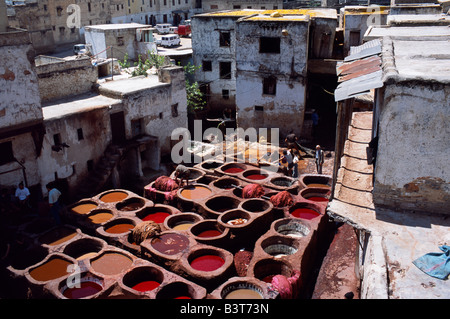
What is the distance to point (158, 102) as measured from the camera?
21.4m

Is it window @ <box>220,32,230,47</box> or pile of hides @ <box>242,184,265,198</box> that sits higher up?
window @ <box>220,32,230,47</box>

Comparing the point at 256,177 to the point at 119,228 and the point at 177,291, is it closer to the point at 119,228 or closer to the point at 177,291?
the point at 119,228

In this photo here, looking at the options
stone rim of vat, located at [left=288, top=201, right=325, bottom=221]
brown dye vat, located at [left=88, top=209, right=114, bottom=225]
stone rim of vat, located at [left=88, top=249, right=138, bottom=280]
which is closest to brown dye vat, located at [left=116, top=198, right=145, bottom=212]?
brown dye vat, located at [left=88, top=209, right=114, bottom=225]

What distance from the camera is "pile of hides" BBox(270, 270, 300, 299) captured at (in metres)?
10.9

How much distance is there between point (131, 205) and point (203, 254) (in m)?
4.86

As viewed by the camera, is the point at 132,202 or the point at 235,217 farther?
the point at 132,202

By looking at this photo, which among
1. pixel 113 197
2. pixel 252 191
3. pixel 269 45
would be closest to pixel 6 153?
pixel 113 197

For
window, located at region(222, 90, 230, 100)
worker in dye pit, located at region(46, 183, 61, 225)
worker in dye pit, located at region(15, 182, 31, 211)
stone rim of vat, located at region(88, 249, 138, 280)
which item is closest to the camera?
stone rim of vat, located at region(88, 249, 138, 280)

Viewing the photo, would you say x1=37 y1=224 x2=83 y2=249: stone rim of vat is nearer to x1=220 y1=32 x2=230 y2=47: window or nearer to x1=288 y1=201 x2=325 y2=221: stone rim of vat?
x1=288 y1=201 x2=325 y2=221: stone rim of vat

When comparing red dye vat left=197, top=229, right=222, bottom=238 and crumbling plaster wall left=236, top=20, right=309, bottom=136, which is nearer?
red dye vat left=197, top=229, right=222, bottom=238

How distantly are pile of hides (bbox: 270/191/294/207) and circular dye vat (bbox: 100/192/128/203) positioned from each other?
606cm

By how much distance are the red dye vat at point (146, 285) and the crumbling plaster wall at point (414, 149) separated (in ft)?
22.1

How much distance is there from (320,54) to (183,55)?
1307cm

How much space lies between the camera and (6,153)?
15.7m
